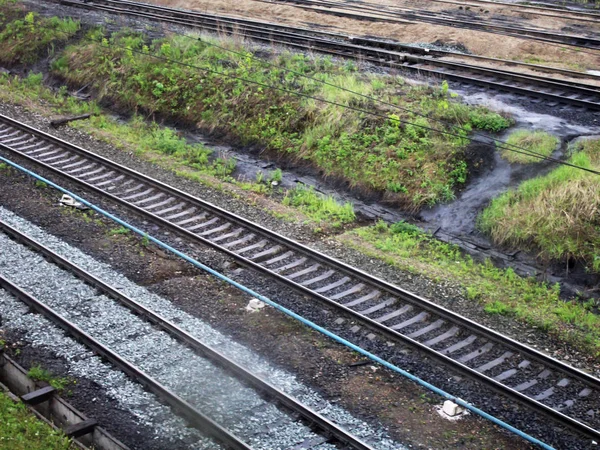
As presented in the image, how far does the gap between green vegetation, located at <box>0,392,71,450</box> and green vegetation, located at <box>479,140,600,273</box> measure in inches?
366

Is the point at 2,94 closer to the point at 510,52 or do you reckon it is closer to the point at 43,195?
the point at 43,195

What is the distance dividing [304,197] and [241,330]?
575 centimetres

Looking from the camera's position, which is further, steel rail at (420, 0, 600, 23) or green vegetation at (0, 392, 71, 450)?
steel rail at (420, 0, 600, 23)

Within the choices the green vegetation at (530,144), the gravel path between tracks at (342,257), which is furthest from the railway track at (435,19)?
the gravel path between tracks at (342,257)

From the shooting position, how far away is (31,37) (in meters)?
25.1

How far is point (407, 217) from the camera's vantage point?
15.5 meters

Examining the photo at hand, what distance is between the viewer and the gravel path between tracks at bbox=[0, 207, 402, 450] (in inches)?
349

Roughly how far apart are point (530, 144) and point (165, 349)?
31.7 feet

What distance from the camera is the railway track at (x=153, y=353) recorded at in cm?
872

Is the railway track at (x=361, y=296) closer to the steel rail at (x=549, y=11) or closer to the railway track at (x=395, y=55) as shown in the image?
the railway track at (x=395, y=55)

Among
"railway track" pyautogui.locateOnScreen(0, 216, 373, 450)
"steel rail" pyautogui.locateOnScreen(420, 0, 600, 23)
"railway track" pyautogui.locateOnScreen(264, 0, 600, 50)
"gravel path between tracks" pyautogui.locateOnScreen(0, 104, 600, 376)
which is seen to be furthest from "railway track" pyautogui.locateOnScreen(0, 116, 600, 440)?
"steel rail" pyautogui.locateOnScreen(420, 0, 600, 23)

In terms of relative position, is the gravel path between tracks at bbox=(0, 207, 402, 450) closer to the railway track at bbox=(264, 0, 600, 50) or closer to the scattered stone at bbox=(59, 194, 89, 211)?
the scattered stone at bbox=(59, 194, 89, 211)

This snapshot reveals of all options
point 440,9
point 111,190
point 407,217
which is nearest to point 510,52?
point 440,9

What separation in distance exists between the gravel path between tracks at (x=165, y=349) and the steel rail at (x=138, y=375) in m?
0.17
